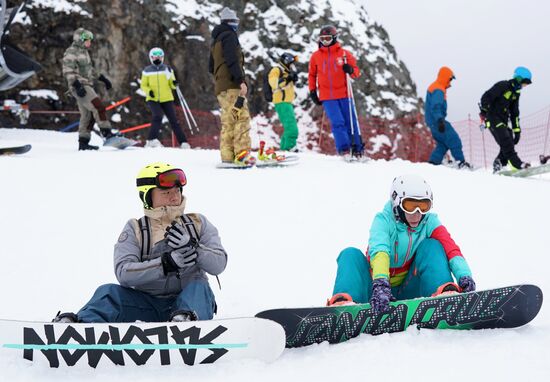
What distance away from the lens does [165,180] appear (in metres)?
3.11

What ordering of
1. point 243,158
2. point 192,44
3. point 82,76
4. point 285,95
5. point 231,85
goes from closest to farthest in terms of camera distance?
point 231,85 < point 243,158 < point 82,76 < point 285,95 < point 192,44

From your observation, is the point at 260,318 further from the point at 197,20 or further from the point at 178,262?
the point at 197,20

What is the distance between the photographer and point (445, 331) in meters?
2.94

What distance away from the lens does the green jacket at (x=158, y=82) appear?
10125 mm

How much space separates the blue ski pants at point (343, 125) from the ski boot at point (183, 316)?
6.33 m

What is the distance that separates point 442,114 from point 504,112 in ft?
3.32

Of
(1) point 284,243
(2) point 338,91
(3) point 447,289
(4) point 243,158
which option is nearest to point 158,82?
(4) point 243,158

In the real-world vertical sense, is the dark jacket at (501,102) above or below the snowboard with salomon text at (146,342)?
above

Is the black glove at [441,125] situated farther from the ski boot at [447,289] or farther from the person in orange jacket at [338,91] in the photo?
the ski boot at [447,289]

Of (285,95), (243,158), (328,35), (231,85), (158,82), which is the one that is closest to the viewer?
(231,85)

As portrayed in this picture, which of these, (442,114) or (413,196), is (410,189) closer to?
(413,196)

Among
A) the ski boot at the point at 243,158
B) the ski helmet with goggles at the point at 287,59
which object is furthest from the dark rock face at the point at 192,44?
the ski boot at the point at 243,158

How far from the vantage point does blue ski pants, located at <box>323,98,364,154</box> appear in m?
8.82

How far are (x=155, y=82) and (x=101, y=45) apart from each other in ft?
31.3
